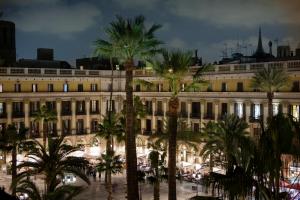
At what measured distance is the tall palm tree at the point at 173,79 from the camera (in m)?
26.4

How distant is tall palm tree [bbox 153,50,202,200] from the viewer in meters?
26.4

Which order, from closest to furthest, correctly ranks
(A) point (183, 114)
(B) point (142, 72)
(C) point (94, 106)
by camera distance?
(A) point (183, 114)
(B) point (142, 72)
(C) point (94, 106)

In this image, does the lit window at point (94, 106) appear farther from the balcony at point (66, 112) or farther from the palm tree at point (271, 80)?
the palm tree at point (271, 80)

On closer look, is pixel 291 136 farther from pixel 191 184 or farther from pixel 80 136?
pixel 80 136

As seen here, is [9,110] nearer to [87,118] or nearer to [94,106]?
[87,118]

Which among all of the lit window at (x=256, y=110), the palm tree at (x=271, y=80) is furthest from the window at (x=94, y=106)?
the palm tree at (x=271, y=80)

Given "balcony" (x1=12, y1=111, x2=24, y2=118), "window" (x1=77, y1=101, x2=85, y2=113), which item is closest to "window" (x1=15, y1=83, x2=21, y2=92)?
"balcony" (x1=12, y1=111, x2=24, y2=118)

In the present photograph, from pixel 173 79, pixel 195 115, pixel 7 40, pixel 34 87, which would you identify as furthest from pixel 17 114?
pixel 173 79

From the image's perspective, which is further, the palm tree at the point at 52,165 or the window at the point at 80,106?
the window at the point at 80,106

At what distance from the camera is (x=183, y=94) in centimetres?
6694

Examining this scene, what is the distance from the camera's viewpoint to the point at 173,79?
27516 millimetres

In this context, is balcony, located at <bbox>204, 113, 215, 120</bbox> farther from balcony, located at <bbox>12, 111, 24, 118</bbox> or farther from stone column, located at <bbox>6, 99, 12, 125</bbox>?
stone column, located at <bbox>6, 99, 12, 125</bbox>

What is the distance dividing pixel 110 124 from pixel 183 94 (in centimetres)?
2602

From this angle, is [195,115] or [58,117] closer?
[195,115]
